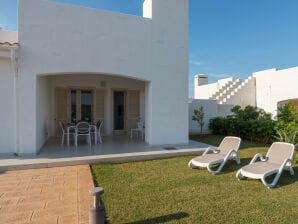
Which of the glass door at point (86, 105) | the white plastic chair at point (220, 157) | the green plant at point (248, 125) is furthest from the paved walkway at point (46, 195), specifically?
the green plant at point (248, 125)

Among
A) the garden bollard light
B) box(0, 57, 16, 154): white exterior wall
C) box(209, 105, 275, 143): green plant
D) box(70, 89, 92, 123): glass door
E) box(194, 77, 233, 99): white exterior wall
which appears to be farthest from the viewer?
box(194, 77, 233, 99): white exterior wall

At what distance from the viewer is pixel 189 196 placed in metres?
4.72

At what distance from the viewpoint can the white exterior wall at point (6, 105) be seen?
7449 mm

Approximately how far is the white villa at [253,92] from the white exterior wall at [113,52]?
625cm

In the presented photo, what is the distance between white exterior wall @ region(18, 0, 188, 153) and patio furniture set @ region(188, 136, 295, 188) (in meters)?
2.93

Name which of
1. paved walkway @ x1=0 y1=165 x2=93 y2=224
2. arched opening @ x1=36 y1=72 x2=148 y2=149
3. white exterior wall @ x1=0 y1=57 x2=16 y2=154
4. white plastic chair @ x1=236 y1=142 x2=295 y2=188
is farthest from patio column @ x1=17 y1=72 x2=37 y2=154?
white plastic chair @ x1=236 y1=142 x2=295 y2=188

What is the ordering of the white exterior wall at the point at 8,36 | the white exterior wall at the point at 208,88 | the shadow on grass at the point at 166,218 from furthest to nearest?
the white exterior wall at the point at 208,88 < the white exterior wall at the point at 8,36 < the shadow on grass at the point at 166,218

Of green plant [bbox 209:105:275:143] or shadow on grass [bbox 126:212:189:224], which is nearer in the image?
shadow on grass [bbox 126:212:189:224]

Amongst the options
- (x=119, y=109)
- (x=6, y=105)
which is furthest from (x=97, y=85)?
(x=6, y=105)

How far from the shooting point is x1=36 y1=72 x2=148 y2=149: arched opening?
11773mm

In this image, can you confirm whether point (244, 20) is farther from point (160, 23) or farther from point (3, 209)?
point (3, 209)

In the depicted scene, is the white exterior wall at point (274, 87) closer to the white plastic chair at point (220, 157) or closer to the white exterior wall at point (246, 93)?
the white exterior wall at point (246, 93)

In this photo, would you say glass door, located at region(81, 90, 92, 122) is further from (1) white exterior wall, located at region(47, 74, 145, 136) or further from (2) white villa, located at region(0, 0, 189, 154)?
(2) white villa, located at region(0, 0, 189, 154)

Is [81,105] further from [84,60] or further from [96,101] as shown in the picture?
[84,60]
